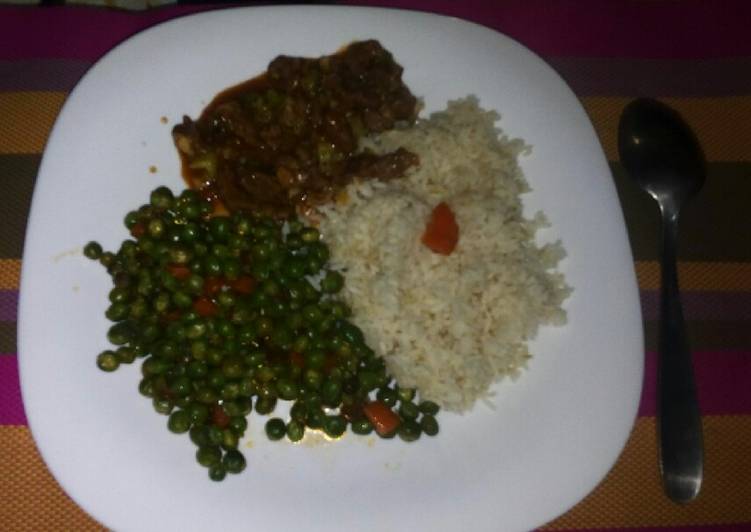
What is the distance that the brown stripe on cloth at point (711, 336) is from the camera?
3799mm

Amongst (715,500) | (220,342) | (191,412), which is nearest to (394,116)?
(220,342)

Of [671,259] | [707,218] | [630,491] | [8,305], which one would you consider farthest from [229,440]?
[707,218]

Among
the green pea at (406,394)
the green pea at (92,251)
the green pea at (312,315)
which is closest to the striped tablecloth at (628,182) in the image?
the green pea at (92,251)

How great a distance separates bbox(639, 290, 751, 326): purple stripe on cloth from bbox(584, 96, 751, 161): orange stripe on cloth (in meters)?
0.82

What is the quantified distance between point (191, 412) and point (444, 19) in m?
2.42

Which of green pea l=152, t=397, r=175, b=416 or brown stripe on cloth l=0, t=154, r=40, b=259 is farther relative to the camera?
brown stripe on cloth l=0, t=154, r=40, b=259

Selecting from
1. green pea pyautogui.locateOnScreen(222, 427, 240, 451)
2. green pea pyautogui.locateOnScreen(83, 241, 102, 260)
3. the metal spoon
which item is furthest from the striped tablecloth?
green pea pyautogui.locateOnScreen(222, 427, 240, 451)

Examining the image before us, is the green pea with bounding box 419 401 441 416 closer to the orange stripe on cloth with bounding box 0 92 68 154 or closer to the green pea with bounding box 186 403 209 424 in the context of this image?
the green pea with bounding box 186 403 209 424

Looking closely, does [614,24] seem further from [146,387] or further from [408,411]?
[146,387]

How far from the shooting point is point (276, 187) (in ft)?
12.3

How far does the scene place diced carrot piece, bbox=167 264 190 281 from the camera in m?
3.54

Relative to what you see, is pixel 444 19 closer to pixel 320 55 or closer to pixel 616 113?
pixel 320 55

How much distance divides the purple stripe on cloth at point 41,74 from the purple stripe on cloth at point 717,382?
3.42 m

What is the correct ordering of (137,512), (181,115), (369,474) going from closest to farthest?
(137,512)
(369,474)
(181,115)
